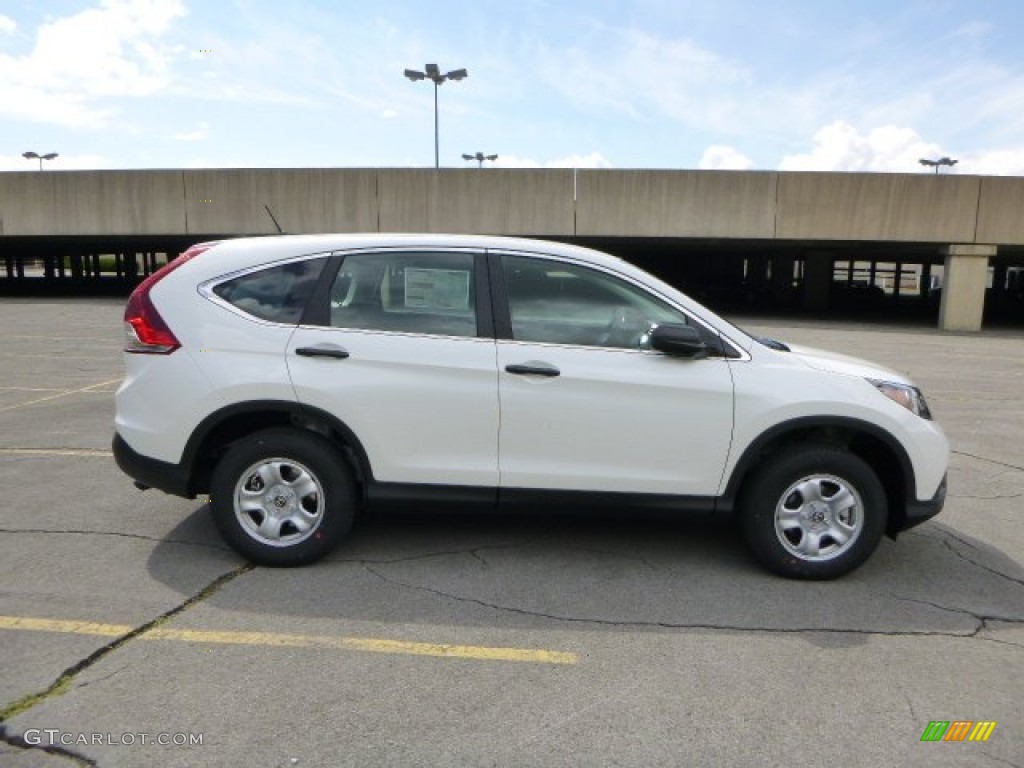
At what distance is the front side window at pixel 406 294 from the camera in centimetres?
404

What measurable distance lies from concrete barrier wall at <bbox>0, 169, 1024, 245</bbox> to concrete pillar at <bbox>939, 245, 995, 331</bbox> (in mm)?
431

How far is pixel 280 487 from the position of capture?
160 inches

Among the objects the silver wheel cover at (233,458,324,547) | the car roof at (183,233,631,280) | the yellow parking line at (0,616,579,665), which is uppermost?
the car roof at (183,233,631,280)

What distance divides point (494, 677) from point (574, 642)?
452 mm

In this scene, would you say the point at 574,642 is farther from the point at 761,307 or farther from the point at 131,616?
the point at 761,307

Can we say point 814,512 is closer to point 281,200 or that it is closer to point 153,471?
point 153,471

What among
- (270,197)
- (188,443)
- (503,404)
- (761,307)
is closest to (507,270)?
(503,404)

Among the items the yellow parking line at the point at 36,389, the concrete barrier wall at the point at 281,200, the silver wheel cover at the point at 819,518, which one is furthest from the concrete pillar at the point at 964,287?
the yellow parking line at the point at 36,389

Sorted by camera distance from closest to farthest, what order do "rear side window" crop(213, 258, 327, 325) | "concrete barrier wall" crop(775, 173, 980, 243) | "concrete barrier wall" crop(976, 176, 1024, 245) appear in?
1. "rear side window" crop(213, 258, 327, 325)
2. "concrete barrier wall" crop(976, 176, 1024, 245)
3. "concrete barrier wall" crop(775, 173, 980, 243)

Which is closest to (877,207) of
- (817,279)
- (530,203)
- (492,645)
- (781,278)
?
(817,279)

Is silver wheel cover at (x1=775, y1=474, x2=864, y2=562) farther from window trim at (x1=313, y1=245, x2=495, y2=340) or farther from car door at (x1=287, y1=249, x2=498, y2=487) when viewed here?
window trim at (x1=313, y1=245, x2=495, y2=340)

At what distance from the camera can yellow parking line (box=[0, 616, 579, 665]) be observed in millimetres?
3270

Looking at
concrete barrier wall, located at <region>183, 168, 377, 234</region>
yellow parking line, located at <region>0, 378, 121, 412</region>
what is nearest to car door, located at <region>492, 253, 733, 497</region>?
yellow parking line, located at <region>0, 378, 121, 412</region>

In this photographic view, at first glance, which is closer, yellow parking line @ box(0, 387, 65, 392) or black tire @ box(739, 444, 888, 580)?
black tire @ box(739, 444, 888, 580)
